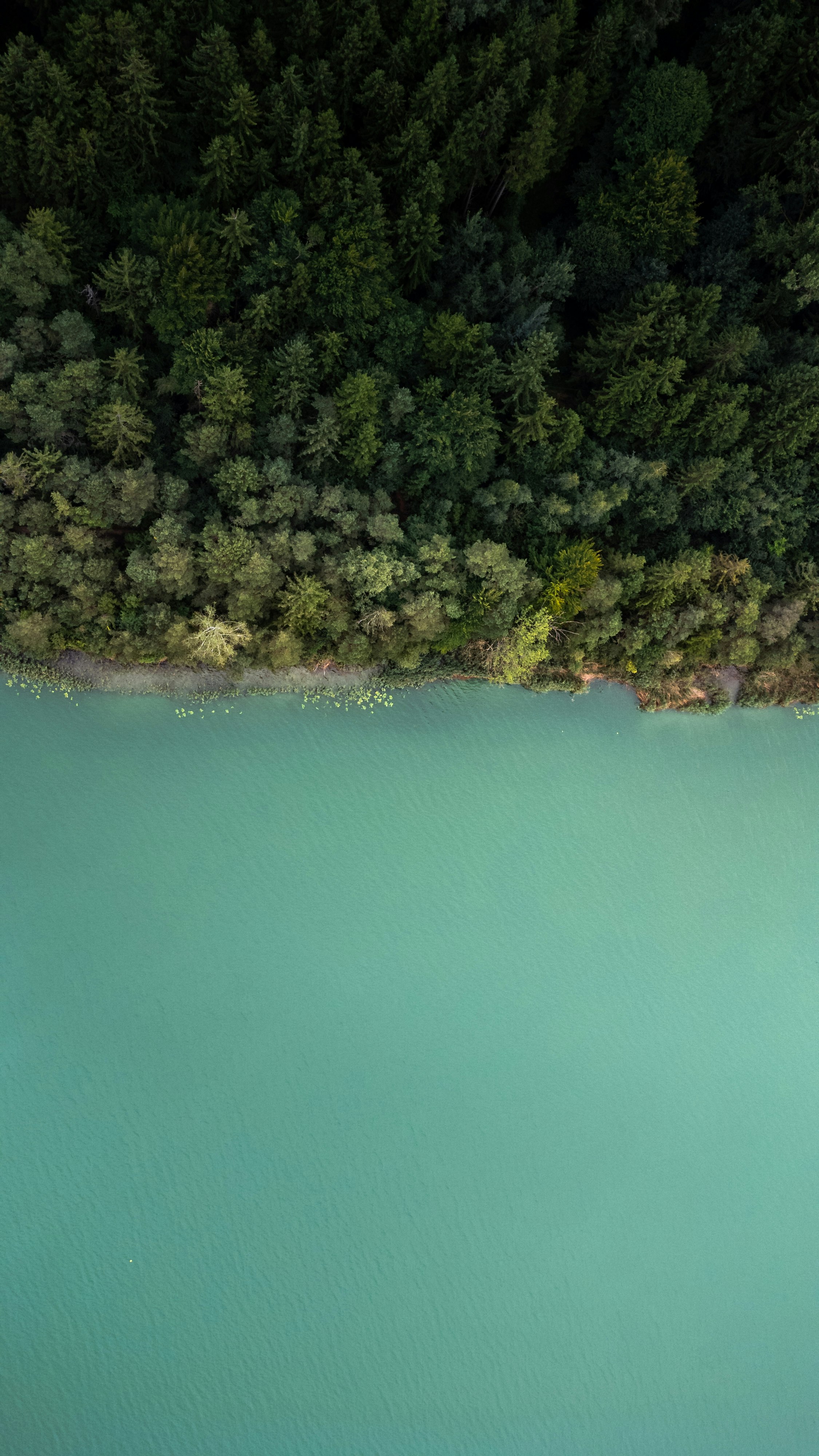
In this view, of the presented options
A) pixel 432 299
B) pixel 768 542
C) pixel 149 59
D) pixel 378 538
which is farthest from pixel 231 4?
pixel 768 542

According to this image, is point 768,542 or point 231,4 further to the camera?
point 768,542

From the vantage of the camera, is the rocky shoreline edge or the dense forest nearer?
the dense forest

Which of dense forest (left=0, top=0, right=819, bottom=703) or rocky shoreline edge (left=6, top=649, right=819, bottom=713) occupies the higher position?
dense forest (left=0, top=0, right=819, bottom=703)

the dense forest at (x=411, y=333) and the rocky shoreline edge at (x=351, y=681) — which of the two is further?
the rocky shoreline edge at (x=351, y=681)

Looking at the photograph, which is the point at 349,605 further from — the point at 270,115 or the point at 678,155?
the point at 678,155

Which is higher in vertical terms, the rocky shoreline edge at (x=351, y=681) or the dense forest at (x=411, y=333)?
the dense forest at (x=411, y=333)

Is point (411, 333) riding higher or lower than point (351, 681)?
higher

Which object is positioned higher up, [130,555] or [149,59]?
[149,59]

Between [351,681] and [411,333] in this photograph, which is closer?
[411,333]
